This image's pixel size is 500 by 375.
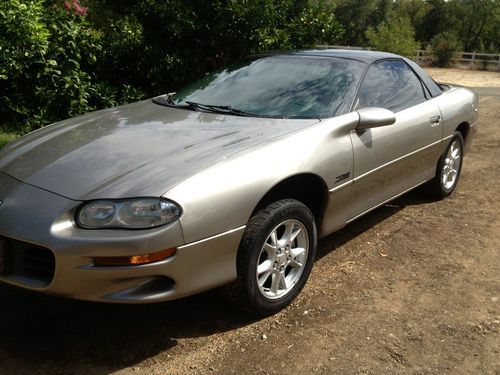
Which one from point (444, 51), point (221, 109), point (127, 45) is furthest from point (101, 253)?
point (444, 51)

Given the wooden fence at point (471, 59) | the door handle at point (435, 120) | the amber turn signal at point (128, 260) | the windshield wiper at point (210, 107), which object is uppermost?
the windshield wiper at point (210, 107)

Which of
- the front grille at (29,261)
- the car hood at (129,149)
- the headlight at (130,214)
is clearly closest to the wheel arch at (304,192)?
the car hood at (129,149)

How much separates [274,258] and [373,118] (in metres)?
1.19

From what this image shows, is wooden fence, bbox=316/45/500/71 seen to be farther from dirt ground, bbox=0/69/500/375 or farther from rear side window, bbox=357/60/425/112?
dirt ground, bbox=0/69/500/375

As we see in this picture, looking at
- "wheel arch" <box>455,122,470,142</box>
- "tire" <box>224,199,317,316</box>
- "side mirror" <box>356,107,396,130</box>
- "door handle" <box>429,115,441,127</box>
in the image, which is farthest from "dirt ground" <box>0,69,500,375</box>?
"wheel arch" <box>455,122,470,142</box>

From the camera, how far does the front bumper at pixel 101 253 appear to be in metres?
2.42

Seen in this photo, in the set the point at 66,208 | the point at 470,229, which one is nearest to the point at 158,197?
the point at 66,208

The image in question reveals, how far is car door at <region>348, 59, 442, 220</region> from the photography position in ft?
12.0

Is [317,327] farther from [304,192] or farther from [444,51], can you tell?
[444,51]

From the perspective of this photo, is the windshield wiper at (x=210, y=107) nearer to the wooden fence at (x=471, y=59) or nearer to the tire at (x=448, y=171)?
the tire at (x=448, y=171)

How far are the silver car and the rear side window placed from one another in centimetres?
1

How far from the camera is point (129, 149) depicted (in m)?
3.01

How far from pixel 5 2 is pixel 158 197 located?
3800 millimetres

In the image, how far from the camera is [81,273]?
8.00ft
